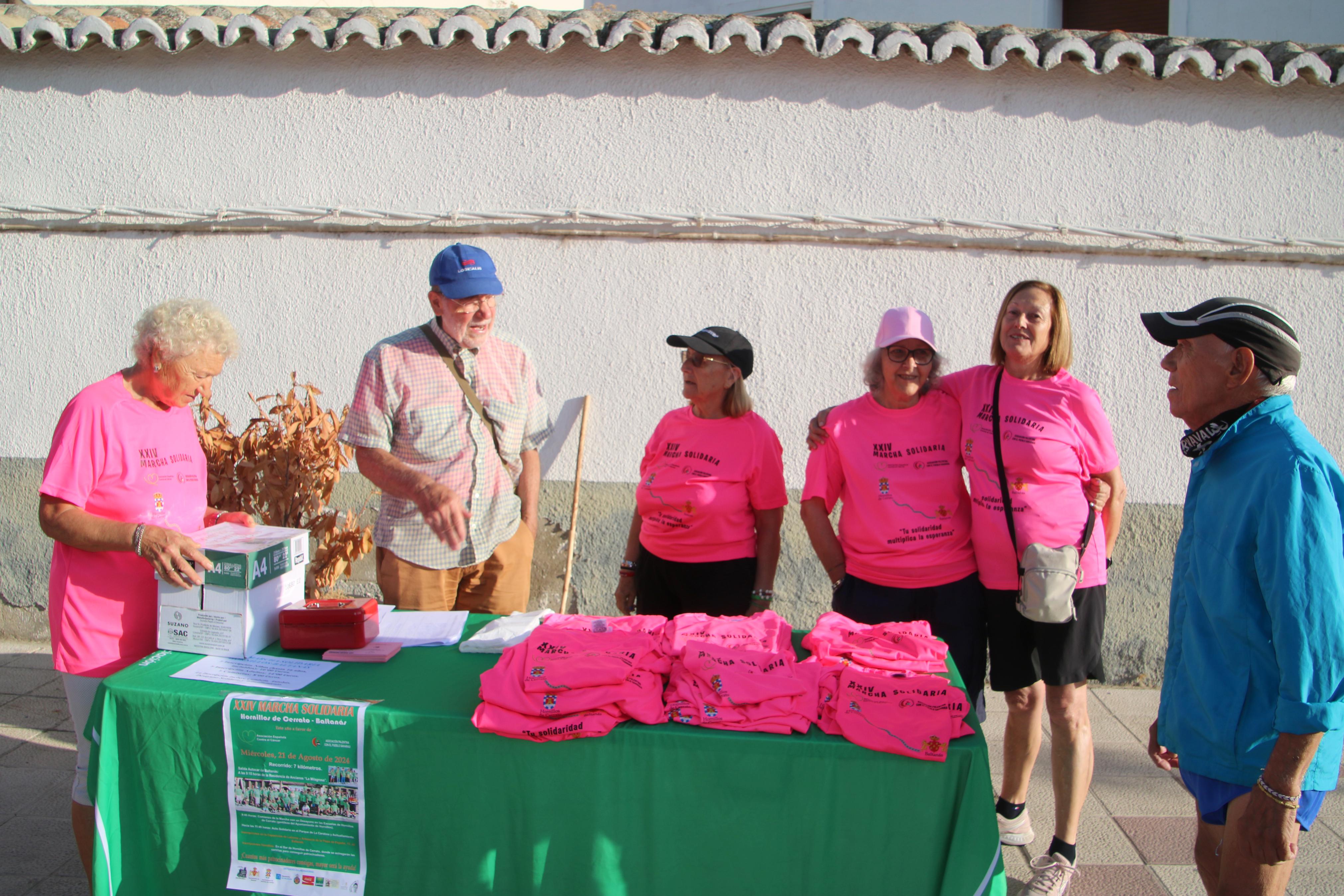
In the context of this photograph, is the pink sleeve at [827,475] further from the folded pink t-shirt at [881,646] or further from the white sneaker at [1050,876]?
the white sneaker at [1050,876]

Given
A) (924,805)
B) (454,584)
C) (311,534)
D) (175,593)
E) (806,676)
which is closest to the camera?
(924,805)

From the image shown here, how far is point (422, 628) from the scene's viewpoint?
2.79 metres

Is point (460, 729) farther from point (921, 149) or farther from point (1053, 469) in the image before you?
point (921, 149)

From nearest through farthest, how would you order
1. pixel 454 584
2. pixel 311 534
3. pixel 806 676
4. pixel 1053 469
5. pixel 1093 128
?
pixel 806 676
pixel 1053 469
pixel 454 584
pixel 311 534
pixel 1093 128

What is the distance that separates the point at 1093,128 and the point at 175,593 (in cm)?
469

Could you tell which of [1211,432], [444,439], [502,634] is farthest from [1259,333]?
[444,439]

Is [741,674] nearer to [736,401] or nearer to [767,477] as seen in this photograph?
[767,477]

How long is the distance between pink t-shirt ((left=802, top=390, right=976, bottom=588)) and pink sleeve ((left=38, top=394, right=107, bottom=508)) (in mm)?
2262

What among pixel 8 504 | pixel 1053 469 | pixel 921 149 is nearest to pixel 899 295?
pixel 921 149

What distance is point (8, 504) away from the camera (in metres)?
5.14

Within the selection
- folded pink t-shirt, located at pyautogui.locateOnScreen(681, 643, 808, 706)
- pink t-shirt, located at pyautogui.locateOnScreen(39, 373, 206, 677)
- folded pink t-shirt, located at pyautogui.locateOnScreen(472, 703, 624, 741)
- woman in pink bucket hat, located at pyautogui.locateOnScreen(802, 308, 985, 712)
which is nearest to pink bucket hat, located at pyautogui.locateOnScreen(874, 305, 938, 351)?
woman in pink bucket hat, located at pyautogui.locateOnScreen(802, 308, 985, 712)

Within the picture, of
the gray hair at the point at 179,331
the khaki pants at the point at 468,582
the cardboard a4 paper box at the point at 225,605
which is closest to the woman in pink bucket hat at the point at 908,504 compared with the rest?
the khaki pants at the point at 468,582

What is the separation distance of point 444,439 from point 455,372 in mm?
248

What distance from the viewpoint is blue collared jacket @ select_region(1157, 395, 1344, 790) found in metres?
1.81
